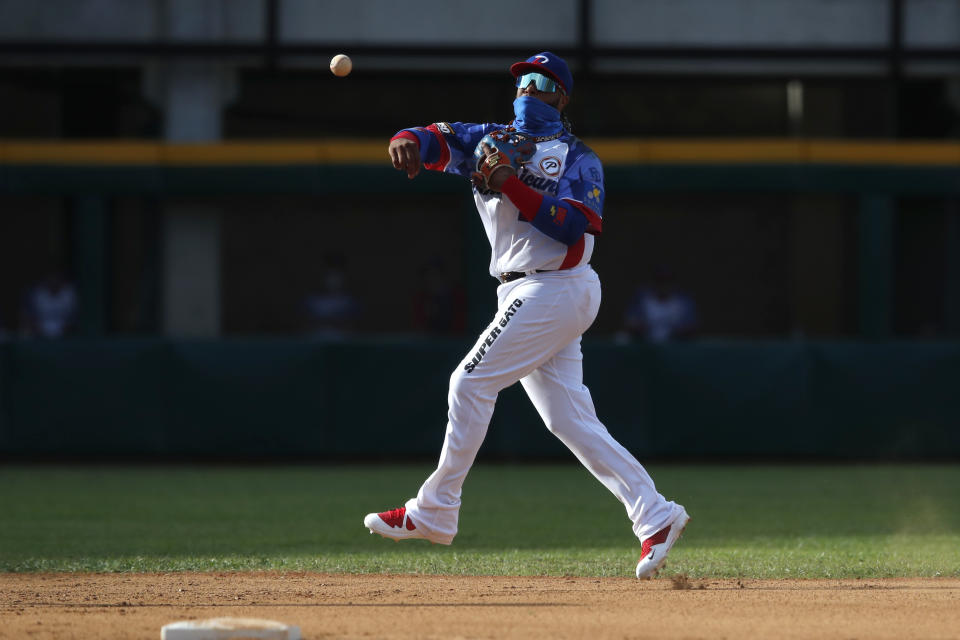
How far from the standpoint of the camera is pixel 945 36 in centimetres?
1561

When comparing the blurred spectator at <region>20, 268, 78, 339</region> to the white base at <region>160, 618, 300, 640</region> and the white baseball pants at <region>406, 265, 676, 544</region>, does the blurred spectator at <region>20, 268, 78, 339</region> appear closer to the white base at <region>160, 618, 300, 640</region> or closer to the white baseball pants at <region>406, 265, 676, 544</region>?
the white baseball pants at <region>406, 265, 676, 544</region>

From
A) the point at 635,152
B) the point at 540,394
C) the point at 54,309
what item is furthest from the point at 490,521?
the point at 54,309

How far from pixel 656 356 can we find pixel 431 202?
3561mm

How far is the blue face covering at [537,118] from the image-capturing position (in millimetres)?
5605

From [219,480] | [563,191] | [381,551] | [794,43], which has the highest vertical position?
[794,43]

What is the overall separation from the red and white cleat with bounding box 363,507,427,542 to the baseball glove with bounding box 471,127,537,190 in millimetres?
1405

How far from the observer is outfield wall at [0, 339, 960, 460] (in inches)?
498

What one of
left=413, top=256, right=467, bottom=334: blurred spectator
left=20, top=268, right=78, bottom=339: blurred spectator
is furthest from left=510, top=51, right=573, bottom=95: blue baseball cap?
left=20, top=268, right=78, bottom=339: blurred spectator

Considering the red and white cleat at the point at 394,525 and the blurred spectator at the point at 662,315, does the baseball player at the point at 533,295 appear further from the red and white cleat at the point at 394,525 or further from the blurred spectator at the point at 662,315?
the blurred spectator at the point at 662,315

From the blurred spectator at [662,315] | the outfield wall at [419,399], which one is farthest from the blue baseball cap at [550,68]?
the blurred spectator at [662,315]

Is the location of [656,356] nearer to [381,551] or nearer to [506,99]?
[506,99]

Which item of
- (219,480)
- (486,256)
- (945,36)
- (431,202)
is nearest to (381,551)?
(219,480)

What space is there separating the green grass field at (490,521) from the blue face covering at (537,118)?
198 centimetres

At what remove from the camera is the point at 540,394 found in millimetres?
5633
